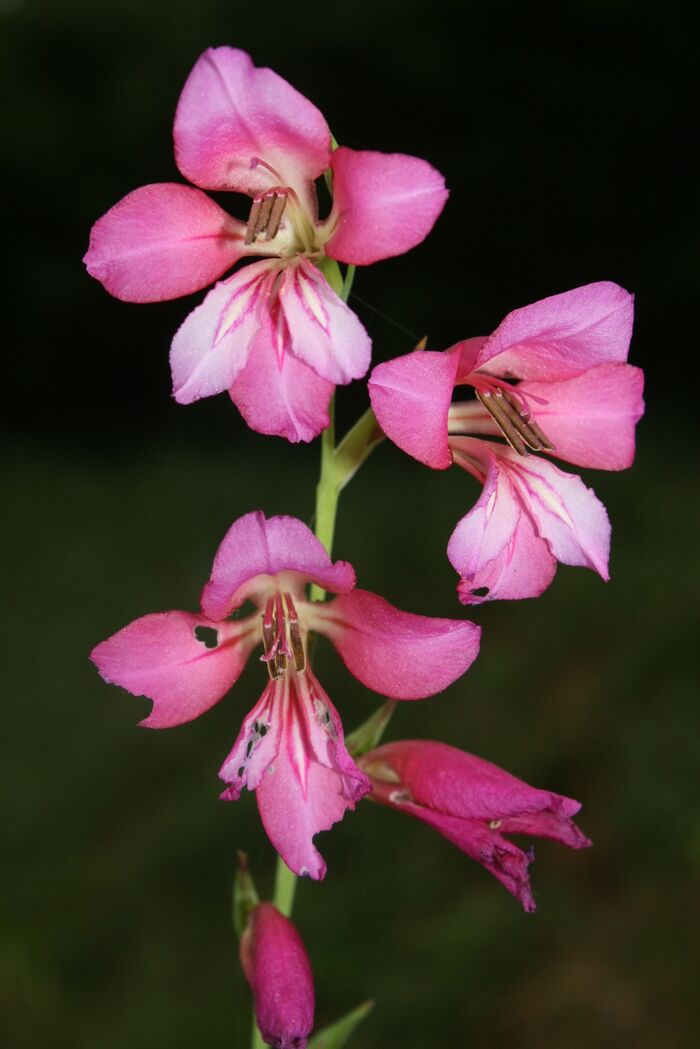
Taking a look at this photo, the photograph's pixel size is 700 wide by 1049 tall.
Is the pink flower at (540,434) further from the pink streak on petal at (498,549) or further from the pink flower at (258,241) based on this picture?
the pink flower at (258,241)

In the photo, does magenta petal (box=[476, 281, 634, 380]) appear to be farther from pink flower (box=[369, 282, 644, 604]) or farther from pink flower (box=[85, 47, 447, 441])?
pink flower (box=[85, 47, 447, 441])

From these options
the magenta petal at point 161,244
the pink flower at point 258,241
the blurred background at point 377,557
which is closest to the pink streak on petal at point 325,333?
the pink flower at point 258,241

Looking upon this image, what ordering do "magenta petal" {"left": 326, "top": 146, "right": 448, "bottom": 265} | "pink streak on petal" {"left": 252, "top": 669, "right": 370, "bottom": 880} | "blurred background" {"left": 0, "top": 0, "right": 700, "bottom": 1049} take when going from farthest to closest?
1. "blurred background" {"left": 0, "top": 0, "right": 700, "bottom": 1049}
2. "pink streak on petal" {"left": 252, "top": 669, "right": 370, "bottom": 880}
3. "magenta petal" {"left": 326, "top": 146, "right": 448, "bottom": 265}

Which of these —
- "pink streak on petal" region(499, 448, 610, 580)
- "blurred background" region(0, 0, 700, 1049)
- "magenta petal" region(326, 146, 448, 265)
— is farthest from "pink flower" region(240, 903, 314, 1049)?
"blurred background" region(0, 0, 700, 1049)

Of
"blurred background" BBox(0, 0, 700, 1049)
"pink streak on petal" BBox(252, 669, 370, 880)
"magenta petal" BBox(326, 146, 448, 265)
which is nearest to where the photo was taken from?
"magenta petal" BBox(326, 146, 448, 265)

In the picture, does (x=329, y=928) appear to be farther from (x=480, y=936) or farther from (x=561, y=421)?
(x=561, y=421)

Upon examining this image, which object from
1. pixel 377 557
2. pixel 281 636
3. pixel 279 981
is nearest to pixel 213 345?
pixel 281 636
